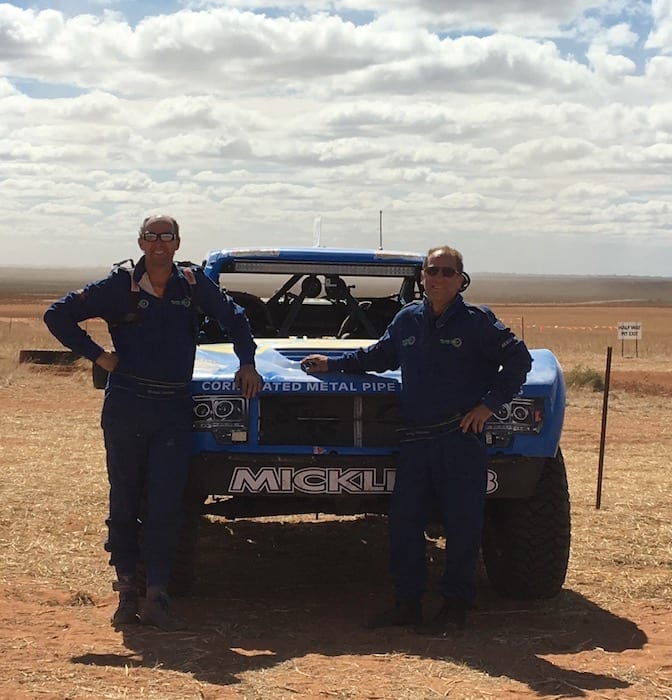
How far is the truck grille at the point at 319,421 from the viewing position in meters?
5.47

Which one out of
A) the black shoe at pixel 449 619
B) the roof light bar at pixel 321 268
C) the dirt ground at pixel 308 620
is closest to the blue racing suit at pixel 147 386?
the dirt ground at pixel 308 620

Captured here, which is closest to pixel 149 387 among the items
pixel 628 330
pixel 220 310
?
pixel 220 310

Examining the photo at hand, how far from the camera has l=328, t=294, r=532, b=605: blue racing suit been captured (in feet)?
17.3

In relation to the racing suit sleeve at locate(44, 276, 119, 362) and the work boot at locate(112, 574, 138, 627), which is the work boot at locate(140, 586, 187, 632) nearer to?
the work boot at locate(112, 574, 138, 627)

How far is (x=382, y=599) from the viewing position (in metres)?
6.20

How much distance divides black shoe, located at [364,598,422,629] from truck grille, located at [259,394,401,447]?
745mm

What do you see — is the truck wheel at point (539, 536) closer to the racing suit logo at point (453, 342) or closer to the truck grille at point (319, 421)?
the truck grille at point (319, 421)

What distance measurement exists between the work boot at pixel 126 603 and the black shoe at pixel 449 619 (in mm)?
1306

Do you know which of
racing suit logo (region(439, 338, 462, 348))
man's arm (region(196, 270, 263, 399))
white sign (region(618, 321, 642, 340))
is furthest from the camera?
white sign (region(618, 321, 642, 340))

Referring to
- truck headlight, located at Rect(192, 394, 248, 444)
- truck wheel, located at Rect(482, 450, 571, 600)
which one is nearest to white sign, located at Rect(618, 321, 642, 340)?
truck wheel, located at Rect(482, 450, 571, 600)

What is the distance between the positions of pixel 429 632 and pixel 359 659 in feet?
1.91

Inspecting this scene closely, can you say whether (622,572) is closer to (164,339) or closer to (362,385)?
(362,385)

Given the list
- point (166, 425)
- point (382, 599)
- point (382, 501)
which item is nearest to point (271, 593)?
point (382, 599)

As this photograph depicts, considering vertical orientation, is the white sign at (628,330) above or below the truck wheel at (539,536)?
above
